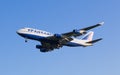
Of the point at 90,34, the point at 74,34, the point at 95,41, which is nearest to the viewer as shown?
the point at 74,34

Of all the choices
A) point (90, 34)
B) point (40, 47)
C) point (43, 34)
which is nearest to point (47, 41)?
point (43, 34)

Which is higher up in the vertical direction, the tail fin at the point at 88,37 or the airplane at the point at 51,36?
the tail fin at the point at 88,37

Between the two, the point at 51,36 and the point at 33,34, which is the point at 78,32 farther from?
the point at 33,34

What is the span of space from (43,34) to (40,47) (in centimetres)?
1228

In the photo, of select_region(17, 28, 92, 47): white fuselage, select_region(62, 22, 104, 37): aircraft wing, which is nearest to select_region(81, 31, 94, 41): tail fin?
select_region(62, 22, 104, 37): aircraft wing

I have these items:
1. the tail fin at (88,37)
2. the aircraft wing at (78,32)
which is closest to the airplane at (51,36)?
the aircraft wing at (78,32)

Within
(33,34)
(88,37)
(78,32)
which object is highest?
(88,37)

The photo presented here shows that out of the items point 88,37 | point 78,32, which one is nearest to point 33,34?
point 78,32

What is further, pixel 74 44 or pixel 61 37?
pixel 74 44

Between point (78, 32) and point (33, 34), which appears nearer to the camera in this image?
point (78, 32)

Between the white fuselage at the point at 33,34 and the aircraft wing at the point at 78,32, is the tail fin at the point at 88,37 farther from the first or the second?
the white fuselage at the point at 33,34

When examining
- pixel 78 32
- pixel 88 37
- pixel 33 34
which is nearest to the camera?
pixel 78 32

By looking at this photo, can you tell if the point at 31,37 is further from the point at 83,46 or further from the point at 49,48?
the point at 83,46

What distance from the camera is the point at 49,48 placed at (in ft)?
428
